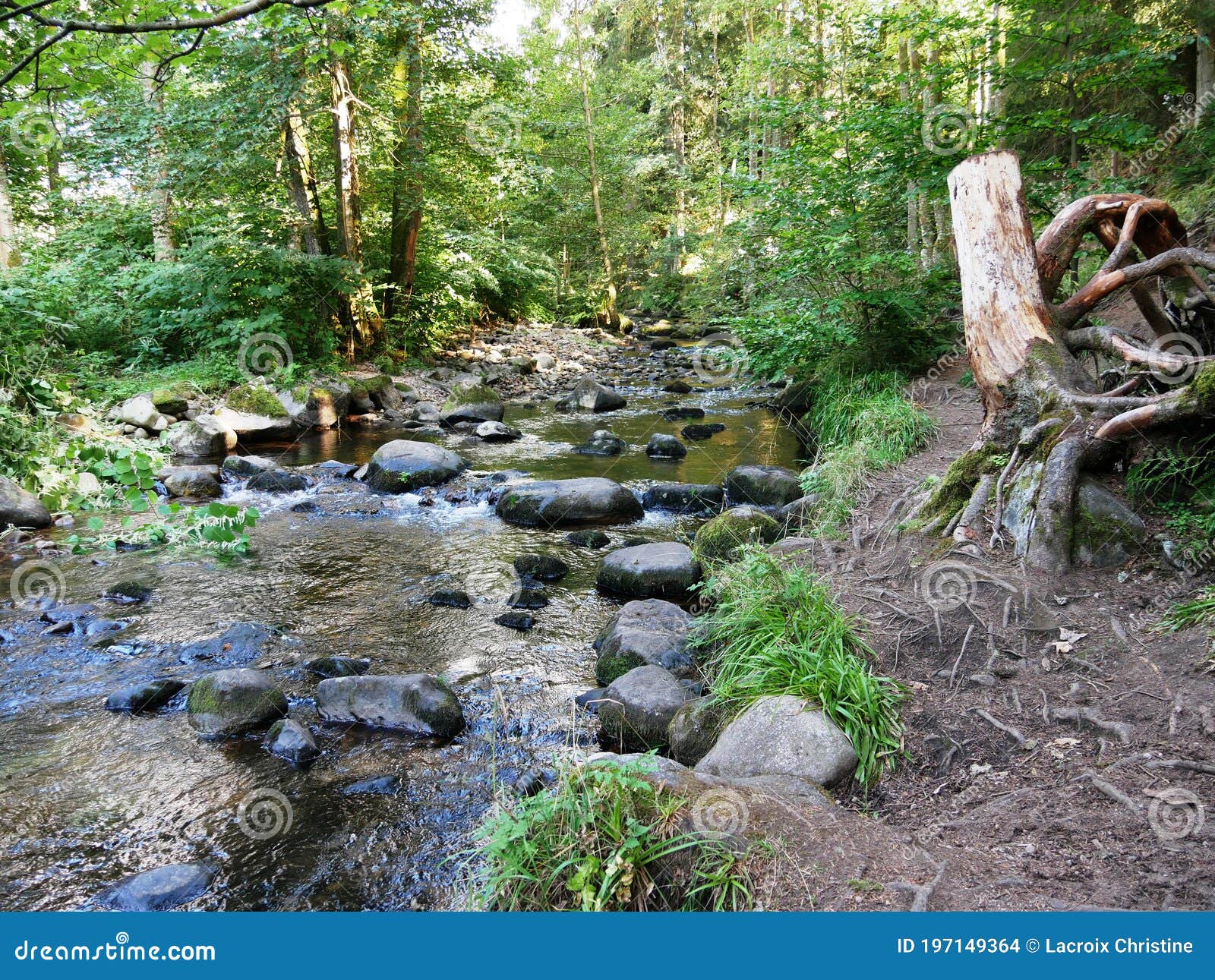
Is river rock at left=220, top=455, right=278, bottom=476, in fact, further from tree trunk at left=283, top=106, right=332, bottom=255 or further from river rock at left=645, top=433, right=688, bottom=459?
tree trunk at left=283, top=106, right=332, bottom=255

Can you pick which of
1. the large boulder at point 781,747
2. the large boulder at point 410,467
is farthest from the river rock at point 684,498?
the large boulder at point 781,747

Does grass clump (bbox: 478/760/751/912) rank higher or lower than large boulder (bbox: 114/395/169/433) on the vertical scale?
lower

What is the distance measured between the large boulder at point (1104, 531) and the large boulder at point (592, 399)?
34.8ft

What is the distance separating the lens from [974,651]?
4.02 metres

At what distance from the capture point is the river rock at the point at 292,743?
4.38 meters

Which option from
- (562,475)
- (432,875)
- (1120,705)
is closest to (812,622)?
(1120,705)

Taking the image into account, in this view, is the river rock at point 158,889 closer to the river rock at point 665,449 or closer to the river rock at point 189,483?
the river rock at point 189,483

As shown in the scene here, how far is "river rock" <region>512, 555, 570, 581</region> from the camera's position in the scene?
7090 millimetres

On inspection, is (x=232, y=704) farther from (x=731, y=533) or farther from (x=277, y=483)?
(x=277, y=483)

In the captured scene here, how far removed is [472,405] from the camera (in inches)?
546

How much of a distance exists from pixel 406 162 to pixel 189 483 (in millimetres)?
8303

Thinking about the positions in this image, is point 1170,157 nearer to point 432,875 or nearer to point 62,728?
point 432,875

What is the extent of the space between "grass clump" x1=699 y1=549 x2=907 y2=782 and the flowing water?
100 centimetres

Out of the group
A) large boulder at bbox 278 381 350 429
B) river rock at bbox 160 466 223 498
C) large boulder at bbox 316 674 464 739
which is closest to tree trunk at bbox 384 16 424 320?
large boulder at bbox 278 381 350 429
